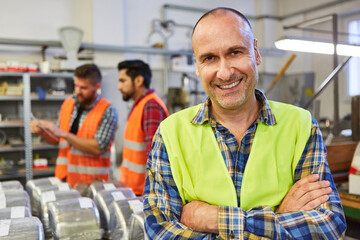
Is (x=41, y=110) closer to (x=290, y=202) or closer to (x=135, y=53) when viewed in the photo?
(x=135, y=53)

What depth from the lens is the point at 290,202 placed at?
1.13m

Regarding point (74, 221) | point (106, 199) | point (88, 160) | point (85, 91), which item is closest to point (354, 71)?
point (85, 91)

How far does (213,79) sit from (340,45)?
2.23 m

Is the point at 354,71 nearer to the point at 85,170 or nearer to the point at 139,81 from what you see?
the point at 139,81

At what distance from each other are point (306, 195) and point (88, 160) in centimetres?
204

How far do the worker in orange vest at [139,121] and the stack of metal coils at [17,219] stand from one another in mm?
729

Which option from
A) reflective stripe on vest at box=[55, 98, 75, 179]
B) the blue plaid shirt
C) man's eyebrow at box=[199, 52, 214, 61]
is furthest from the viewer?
reflective stripe on vest at box=[55, 98, 75, 179]

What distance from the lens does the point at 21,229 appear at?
4.36 feet

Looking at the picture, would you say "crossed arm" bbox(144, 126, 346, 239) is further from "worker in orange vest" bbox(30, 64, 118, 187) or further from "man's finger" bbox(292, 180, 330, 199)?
"worker in orange vest" bbox(30, 64, 118, 187)

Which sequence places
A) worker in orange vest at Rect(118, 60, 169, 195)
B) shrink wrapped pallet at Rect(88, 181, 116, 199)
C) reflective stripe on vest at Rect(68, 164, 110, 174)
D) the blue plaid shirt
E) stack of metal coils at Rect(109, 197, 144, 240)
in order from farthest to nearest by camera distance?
1. reflective stripe on vest at Rect(68, 164, 110, 174)
2. worker in orange vest at Rect(118, 60, 169, 195)
3. shrink wrapped pallet at Rect(88, 181, 116, 199)
4. stack of metal coils at Rect(109, 197, 144, 240)
5. the blue plaid shirt

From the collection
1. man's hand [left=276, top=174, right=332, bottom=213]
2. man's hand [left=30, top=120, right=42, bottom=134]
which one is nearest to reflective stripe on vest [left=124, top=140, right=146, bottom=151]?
man's hand [left=30, top=120, right=42, bottom=134]

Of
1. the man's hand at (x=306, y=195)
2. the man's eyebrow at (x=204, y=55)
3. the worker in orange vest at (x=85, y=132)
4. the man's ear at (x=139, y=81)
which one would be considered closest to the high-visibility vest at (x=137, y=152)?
the man's ear at (x=139, y=81)

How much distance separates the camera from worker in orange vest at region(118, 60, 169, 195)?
239 centimetres

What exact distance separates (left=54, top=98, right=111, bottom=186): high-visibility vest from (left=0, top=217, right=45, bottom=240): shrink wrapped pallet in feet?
4.57
